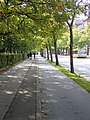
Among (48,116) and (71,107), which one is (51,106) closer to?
(71,107)

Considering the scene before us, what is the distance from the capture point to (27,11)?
1800 centimetres

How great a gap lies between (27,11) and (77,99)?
313 inches

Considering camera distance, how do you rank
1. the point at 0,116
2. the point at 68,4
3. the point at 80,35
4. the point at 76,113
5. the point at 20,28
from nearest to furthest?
the point at 0,116 < the point at 76,113 < the point at 68,4 < the point at 20,28 < the point at 80,35

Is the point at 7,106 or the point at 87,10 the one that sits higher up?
the point at 87,10

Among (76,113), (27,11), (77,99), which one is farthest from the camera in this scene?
(27,11)

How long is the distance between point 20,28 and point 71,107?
13935mm

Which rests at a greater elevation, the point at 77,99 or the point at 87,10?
the point at 87,10

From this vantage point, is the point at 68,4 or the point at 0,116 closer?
the point at 0,116

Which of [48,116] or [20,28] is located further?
[20,28]

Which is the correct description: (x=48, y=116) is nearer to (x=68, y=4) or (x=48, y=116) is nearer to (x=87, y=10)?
(x=68, y=4)

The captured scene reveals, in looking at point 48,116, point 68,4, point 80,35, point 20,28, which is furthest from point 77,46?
point 48,116

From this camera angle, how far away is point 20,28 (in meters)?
23.1

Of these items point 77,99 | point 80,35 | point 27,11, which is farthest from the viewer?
point 80,35

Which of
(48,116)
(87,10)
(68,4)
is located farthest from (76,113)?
(87,10)
